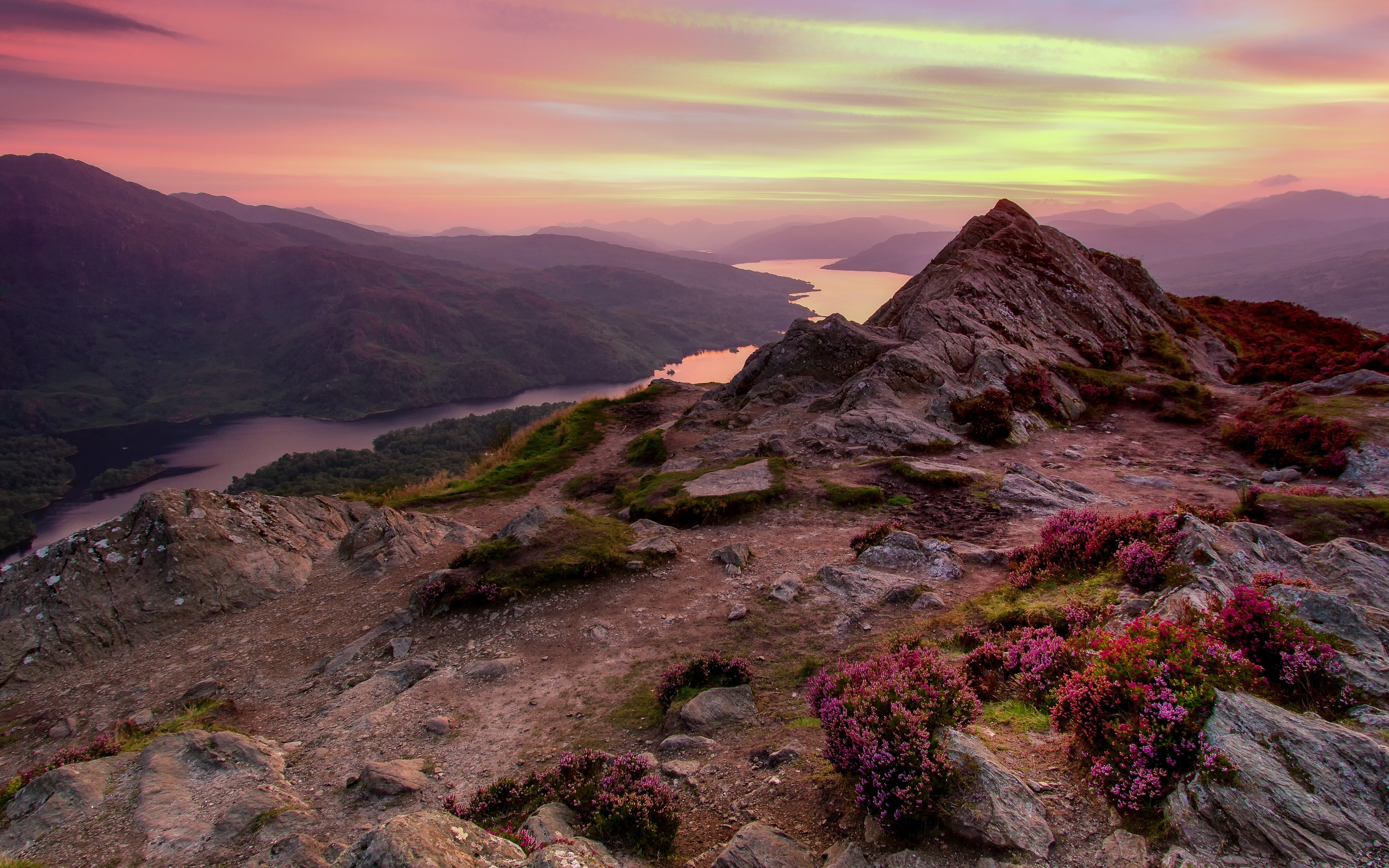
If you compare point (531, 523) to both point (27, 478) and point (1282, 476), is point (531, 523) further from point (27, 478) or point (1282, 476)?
point (27, 478)

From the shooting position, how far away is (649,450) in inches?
933

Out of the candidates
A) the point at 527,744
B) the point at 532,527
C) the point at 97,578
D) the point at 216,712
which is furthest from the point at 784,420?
the point at 97,578

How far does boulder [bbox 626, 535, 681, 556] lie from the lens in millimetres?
13555

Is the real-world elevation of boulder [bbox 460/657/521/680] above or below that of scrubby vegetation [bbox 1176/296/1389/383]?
below

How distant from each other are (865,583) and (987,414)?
461 inches

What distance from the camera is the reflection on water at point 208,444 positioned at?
120188 millimetres

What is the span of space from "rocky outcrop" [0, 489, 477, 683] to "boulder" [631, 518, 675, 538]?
5837 mm

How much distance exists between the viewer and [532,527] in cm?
1417

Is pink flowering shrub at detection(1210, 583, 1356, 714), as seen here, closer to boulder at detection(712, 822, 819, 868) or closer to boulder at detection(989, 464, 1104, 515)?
boulder at detection(712, 822, 819, 868)

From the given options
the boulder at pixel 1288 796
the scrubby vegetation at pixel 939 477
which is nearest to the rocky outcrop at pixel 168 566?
the scrubby vegetation at pixel 939 477

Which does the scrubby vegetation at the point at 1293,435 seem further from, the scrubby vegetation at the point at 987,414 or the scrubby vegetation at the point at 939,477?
the scrubby vegetation at the point at 939,477

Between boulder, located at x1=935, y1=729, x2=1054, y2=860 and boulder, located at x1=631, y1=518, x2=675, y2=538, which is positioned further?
boulder, located at x1=631, y1=518, x2=675, y2=538


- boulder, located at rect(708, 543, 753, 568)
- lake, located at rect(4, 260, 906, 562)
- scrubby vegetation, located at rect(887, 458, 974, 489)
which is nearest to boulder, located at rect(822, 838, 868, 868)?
boulder, located at rect(708, 543, 753, 568)

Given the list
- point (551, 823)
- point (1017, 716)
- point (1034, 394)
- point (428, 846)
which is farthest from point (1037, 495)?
point (428, 846)
